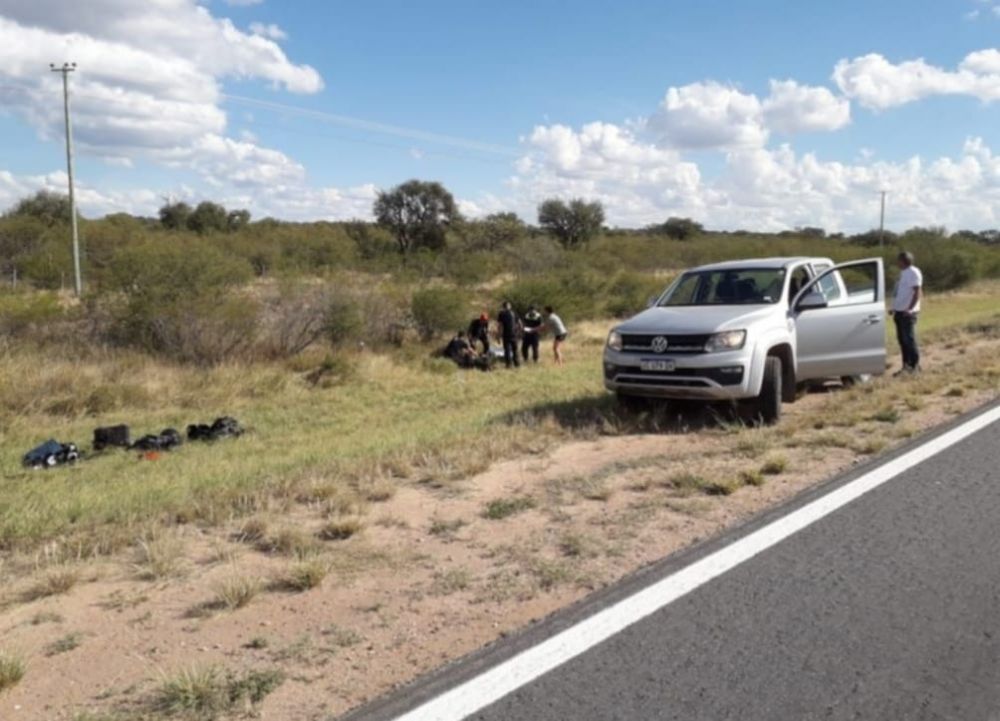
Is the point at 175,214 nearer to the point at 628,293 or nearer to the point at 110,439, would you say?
the point at 628,293

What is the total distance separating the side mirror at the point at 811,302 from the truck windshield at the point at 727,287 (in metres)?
0.26

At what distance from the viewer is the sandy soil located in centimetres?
348

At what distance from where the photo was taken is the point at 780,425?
8.52 meters

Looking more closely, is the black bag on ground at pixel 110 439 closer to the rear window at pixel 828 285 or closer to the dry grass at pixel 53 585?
the dry grass at pixel 53 585

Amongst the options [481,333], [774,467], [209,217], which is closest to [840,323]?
[774,467]

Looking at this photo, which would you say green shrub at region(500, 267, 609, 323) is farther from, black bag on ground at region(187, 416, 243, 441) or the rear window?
the rear window

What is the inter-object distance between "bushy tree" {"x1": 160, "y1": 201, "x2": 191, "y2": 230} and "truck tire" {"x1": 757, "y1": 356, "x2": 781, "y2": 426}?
2359 inches

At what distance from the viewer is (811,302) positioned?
378 inches

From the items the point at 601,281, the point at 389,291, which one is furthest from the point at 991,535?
the point at 601,281

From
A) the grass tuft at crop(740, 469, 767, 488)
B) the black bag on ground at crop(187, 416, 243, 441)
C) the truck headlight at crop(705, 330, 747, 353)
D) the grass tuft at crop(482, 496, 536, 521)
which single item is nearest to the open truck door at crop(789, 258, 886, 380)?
the truck headlight at crop(705, 330, 747, 353)

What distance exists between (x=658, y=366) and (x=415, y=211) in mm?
61699

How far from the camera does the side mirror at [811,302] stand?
31.4 feet

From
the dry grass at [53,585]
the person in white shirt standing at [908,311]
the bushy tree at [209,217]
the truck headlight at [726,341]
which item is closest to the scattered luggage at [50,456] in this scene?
the dry grass at [53,585]

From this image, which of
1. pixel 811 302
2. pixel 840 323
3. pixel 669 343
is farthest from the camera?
pixel 840 323
